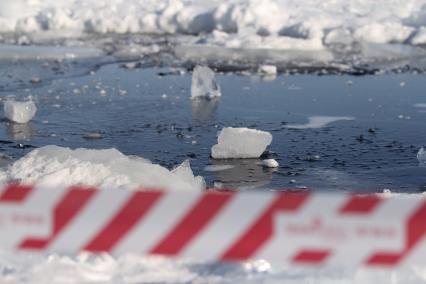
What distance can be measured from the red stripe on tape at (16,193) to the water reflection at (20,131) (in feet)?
12.7

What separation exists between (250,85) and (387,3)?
8.54m

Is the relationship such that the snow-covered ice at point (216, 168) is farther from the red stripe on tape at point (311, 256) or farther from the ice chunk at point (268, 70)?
the ice chunk at point (268, 70)

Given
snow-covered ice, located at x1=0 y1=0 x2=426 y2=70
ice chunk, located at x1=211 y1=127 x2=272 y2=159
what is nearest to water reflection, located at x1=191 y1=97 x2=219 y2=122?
ice chunk, located at x1=211 y1=127 x2=272 y2=159

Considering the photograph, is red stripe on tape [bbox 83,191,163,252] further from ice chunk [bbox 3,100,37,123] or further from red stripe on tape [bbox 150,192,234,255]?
ice chunk [bbox 3,100,37,123]

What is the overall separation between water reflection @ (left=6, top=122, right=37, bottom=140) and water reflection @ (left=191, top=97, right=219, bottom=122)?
1.61 meters

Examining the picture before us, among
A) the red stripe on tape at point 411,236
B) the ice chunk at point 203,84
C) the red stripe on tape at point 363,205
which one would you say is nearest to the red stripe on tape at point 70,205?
the red stripe on tape at point 363,205

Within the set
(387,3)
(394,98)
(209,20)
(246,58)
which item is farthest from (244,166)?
(387,3)

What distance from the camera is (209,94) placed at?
777 centimetres

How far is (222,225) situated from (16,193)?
691 millimetres

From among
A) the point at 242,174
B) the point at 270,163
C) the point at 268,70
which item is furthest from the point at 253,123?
the point at 268,70

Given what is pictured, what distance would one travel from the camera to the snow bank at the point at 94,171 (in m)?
3.91

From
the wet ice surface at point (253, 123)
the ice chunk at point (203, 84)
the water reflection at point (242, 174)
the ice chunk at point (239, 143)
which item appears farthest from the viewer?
the ice chunk at point (203, 84)

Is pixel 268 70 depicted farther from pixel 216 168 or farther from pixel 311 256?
pixel 311 256

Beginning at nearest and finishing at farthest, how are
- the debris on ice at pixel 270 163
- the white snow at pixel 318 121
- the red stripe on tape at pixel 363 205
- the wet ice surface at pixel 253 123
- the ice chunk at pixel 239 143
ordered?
the red stripe on tape at pixel 363 205 < the wet ice surface at pixel 253 123 < the debris on ice at pixel 270 163 < the ice chunk at pixel 239 143 < the white snow at pixel 318 121
